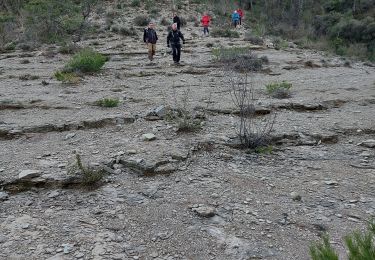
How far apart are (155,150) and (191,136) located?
0.80 m

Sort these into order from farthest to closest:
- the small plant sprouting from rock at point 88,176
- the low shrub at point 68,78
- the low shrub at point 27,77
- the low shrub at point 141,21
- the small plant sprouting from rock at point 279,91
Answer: the low shrub at point 141,21
the low shrub at point 27,77
the low shrub at point 68,78
the small plant sprouting from rock at point 279,91
the small plant sprouting from rock at point 88,176

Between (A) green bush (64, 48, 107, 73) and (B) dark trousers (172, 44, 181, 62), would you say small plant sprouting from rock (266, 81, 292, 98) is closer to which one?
(B) dark trousers (172, 44, 181, 62)

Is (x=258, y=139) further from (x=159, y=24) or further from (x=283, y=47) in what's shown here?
(x=159, y=24)

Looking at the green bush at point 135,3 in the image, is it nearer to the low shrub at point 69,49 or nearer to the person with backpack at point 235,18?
the person with backpack at point 235,18

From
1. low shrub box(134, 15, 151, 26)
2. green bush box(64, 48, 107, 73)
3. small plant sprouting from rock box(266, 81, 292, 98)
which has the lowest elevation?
small plant sprouting from rock box(266, 81, 292, 98)

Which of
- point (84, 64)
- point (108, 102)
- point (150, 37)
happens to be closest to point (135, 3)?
point (150, 37)

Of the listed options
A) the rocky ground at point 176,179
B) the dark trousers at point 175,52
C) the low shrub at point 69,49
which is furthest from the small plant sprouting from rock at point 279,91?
the low shrub at point 69,49

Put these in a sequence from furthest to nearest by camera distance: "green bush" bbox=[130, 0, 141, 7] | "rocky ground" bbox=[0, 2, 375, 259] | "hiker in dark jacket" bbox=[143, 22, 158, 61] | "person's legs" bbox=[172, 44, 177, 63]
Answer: "green bush" bbox=[130, 0, 141, 7]
"hiker in dark jacket" bbox=[143, 22, 158, 61]
"person's legs" bbox=[172, 44, 177, 63]
"rocky ground" bbox=[0, 2, 375, 259]

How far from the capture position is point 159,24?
76.7 feet

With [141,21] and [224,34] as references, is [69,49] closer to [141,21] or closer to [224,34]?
[141,21]

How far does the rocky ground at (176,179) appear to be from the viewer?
395 cm

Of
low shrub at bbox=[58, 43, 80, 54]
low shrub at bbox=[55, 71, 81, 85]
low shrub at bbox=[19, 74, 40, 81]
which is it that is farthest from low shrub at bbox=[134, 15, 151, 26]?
low shrub at bbox=[55, 71, 81, 85]

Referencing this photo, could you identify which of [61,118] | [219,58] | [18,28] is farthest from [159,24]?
[61,118]

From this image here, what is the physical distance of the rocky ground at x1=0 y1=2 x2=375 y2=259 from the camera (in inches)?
156
